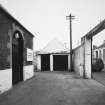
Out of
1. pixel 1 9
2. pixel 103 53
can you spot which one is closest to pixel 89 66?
pixel 1 9

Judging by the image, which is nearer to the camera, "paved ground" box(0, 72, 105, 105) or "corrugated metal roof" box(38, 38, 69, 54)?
"paved ground" box(0, 72, 105, 105)

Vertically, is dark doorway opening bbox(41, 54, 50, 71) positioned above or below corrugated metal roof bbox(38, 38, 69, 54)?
below

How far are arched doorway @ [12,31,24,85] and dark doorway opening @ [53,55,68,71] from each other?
9600 mm

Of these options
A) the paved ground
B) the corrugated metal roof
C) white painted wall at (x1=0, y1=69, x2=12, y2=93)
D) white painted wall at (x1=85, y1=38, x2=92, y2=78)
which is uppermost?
the corrugated metal roof

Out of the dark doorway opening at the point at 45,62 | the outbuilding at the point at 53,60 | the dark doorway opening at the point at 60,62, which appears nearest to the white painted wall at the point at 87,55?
the outbuilding at the point at 53,60

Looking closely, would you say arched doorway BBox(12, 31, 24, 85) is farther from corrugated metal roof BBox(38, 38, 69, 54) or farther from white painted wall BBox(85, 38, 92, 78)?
corrugated metal roof BBox(38, 38, 69, 54)

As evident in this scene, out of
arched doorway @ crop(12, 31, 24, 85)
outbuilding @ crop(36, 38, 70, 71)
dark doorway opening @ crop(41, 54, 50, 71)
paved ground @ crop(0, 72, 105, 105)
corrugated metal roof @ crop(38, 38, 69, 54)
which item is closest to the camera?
paved ground @ crop(0, 72, 105, 105)

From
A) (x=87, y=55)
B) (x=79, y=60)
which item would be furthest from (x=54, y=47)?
(x=87, y=55)

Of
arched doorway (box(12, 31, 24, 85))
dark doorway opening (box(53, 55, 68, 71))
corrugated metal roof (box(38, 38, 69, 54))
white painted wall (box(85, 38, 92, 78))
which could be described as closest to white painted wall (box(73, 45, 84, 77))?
white painted wall (box(85, 38, 92, 78))

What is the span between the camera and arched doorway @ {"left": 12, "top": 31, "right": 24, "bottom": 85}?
838 centimetres

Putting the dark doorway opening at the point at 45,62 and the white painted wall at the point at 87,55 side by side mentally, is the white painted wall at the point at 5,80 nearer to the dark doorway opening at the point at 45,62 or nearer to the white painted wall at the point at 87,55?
the white painted wall at the point at 87,55

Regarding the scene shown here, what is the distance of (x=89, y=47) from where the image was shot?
10797 mm

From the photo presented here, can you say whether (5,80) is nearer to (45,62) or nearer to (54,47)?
(45,62)

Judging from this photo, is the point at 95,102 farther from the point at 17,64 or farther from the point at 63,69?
the point at 63,69
